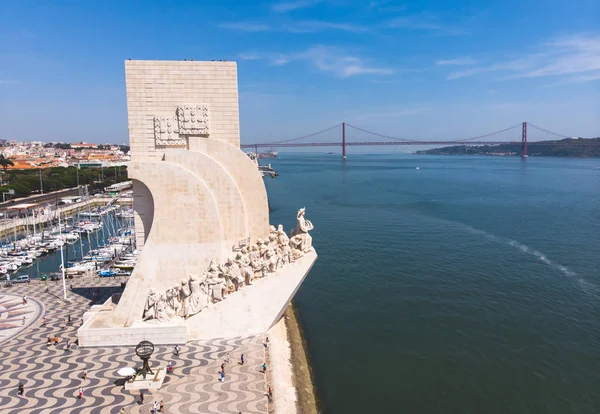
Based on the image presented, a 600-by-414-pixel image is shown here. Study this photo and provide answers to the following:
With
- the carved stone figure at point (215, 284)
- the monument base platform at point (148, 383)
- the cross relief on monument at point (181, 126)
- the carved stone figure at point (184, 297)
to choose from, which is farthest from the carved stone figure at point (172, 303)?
the cross relief on monument at point (181, 126)

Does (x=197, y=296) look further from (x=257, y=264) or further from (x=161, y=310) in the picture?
(x=257, y=264)

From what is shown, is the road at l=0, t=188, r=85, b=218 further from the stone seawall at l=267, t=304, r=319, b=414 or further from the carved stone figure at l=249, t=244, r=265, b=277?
the stone seawall at l=267, t=304, r=319, b=414

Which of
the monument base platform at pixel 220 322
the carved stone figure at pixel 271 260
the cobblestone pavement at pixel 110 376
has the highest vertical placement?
the carved stone figure at pixel 271 260

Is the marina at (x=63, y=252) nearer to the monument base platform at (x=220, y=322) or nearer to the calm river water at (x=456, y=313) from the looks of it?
the monument base platform at (x=220, y=322)

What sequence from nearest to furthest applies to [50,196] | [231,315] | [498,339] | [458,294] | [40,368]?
[40,368]
[231,315]
[498,339]
[458,294]
[50,196]

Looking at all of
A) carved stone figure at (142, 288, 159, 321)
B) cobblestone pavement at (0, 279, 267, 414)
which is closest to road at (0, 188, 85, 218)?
cobblestone pavement at (0, 279, 267, 414)

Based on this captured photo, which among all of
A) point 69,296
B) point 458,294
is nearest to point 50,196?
point 69,296

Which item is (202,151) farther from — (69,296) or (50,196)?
(50,196)
